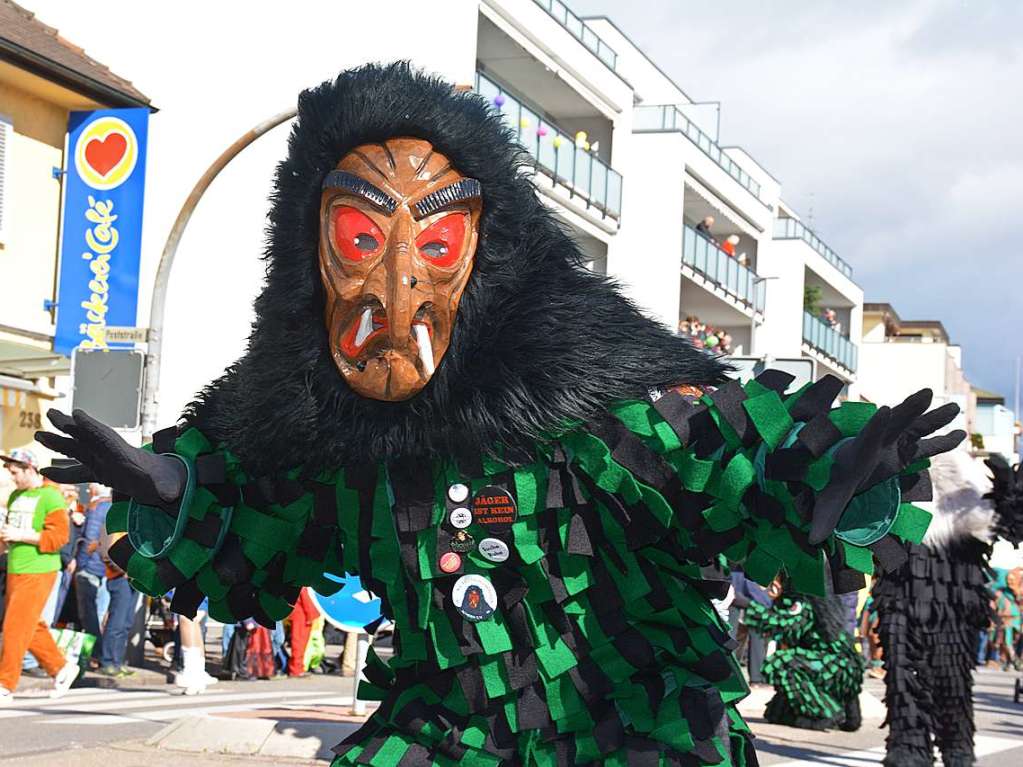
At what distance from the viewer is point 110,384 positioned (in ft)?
39.0

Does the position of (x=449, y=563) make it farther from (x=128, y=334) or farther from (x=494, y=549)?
(x=128, y=334)

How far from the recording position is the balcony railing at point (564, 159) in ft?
77.6

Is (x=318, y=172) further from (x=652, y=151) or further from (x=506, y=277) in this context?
(x=652, y=151)

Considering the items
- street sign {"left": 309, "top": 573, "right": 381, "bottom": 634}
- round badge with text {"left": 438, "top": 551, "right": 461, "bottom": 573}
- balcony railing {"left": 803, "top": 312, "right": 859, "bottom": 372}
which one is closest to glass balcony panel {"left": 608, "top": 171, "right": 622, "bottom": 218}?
balcony railing {"left": 803, "top": 312, "right": 859, "bottom": 372}

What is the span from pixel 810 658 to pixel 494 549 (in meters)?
7.43

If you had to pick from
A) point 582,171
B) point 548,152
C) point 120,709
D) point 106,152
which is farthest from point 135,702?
point 582,171

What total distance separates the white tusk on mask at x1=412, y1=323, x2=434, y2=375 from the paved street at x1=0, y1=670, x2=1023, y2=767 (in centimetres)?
481

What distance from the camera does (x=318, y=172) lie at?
12.7 ft

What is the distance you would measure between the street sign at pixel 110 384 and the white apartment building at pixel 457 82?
15.1ft

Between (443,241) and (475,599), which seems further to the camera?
(443,241)

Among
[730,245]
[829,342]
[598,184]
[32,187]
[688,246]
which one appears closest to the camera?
A: [32,187]

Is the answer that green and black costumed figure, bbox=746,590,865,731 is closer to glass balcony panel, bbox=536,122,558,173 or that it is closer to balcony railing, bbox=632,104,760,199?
glass balcony panel, bbox=536,122,558,173

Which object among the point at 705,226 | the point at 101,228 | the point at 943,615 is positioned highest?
the point at 705,226

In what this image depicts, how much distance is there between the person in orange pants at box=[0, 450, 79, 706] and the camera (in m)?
10.2
